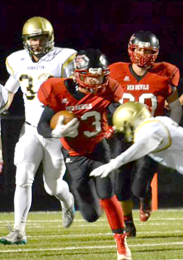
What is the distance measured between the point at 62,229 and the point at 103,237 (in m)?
0.72

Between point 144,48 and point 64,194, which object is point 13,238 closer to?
point 64,194

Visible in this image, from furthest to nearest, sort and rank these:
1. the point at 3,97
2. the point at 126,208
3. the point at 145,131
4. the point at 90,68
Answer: the point at 126,208
the point at 3,97
the point at 90,68
the point at 145,131

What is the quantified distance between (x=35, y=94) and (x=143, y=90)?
0.84m

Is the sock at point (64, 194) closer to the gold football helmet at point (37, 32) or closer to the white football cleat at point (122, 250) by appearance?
the gold football helmet at point (37, 32)

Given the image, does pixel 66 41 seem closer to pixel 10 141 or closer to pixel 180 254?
pixel 10 141

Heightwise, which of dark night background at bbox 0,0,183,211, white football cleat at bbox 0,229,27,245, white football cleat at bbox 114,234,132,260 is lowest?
dark night background at bbox 0,0,183,211

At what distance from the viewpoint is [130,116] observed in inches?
191

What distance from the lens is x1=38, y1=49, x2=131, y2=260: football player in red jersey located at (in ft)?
16.6

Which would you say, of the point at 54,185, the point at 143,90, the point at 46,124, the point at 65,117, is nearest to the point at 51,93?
the point at 46,124

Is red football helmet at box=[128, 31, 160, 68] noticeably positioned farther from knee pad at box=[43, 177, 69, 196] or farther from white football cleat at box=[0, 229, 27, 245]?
white football cleat at box=[0, 229, 27, 245]

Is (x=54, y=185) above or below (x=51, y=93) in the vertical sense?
below

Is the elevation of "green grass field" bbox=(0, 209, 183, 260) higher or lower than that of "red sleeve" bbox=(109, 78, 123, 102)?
lower

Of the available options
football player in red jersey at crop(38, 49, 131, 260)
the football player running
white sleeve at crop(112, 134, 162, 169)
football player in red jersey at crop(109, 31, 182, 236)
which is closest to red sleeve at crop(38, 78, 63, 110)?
football player in red jersey at crop(38, 49, 131, 260)

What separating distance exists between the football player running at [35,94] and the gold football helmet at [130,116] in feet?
3.38
